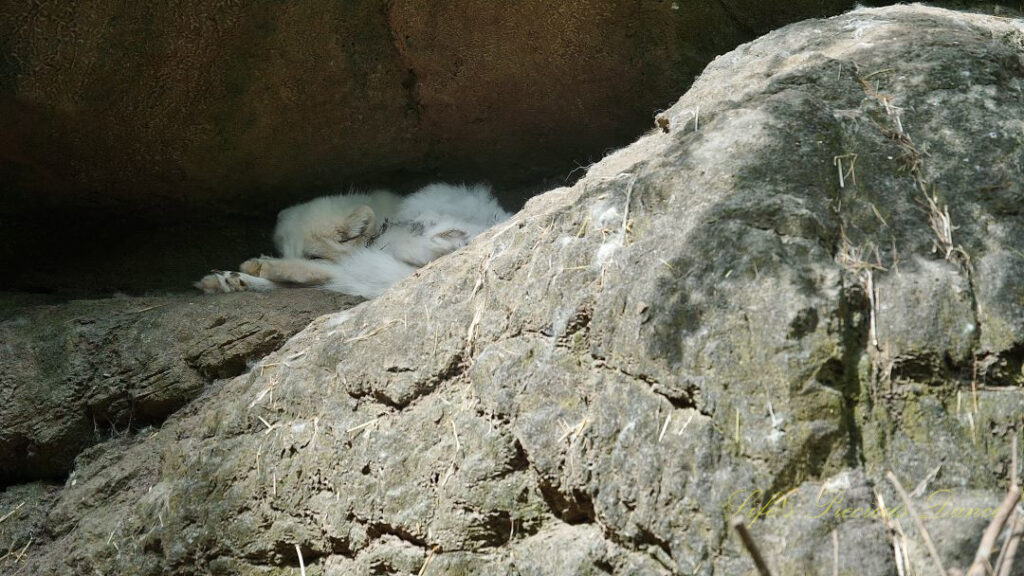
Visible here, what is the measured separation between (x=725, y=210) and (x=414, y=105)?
2.88 meters

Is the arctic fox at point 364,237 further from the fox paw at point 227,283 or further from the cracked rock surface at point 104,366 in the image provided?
the cracked rock surface at point 104,366

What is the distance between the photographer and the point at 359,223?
5445 millimetres

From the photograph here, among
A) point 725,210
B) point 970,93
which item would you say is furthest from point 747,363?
point 970,93

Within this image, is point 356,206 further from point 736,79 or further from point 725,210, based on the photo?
point 725,210

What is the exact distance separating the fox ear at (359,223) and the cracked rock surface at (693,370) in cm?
166

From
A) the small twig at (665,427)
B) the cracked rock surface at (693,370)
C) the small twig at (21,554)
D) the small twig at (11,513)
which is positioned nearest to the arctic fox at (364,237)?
the cracked rock surface at (693,370)

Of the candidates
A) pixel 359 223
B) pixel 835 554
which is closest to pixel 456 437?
pixel 835 554

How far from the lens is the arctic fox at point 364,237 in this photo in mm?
5137

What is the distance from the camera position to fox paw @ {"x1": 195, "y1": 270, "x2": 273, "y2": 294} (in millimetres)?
5078

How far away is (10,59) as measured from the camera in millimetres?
4383

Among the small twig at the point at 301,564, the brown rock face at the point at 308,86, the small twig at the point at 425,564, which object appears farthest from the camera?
the brown rock face at the point at 308,86

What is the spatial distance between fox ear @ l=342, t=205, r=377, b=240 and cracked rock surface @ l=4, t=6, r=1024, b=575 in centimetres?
166

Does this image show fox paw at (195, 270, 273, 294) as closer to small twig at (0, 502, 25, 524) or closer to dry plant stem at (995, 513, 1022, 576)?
small twig at (0, 502, 25, 524)

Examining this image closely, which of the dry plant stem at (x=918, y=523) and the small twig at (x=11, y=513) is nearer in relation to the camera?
the dry plant stem at (x=918, y=523)
